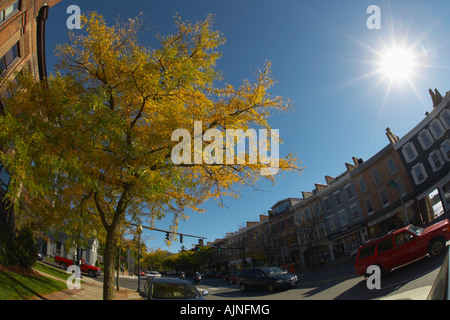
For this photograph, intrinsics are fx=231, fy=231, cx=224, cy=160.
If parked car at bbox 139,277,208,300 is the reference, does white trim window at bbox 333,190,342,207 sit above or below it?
above

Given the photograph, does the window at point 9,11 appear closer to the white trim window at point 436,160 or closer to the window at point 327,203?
the white trim window at point 436,160

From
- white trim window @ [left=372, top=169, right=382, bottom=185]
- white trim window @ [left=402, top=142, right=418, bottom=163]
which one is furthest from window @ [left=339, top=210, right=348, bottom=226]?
white trim window @ [left=402, top=142, right=418, bottom=163]

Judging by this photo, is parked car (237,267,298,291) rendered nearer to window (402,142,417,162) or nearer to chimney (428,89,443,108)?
window (402,142,417,162)

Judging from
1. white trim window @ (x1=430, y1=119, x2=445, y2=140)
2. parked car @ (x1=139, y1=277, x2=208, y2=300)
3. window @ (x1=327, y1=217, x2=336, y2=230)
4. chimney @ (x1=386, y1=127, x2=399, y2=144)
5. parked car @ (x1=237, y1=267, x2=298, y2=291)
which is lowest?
parked car @ (x1=237, y1=267, x2=298, y2=291)

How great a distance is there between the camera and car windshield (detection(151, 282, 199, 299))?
7.23m

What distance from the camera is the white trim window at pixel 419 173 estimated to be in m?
24.8

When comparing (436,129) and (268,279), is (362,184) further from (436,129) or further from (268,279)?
(268,279)

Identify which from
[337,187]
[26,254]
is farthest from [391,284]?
[337,187]

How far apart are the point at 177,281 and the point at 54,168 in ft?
18.2

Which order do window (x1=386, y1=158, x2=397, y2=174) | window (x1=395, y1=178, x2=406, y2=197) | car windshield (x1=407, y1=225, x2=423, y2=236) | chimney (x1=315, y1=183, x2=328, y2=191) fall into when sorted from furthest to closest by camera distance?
chimney (x1=315, y1=183, x2=328, y2=191) < window (x1=386, y1=158, x2=397, y2=174) < window (x1=395, y1=178, x2=406, y2=197) < car windshield (x1=407, y1=225, x2=423, y2=236)

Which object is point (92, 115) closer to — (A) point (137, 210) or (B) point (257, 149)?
(A) point (137, 210)

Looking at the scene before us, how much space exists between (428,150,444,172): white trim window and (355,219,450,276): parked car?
Answer: 709 inches

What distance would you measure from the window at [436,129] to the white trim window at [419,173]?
11.4 ft

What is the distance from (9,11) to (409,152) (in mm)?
36219
